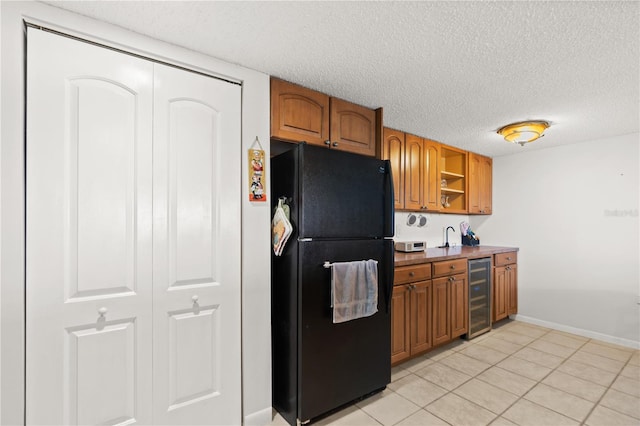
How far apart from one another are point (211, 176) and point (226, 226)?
30 centimetres

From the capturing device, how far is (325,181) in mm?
1927

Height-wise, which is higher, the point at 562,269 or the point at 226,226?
the point at 226,226

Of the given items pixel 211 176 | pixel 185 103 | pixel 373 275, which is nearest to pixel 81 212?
pixel 211 176

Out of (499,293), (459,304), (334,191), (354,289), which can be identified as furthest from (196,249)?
(499,293)

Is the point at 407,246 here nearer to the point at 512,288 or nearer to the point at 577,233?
the point at 512,288

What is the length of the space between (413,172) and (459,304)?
1452 mm

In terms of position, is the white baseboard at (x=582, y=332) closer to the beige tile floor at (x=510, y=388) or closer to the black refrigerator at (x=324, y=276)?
the beige tile floor at (x=510, y=388)

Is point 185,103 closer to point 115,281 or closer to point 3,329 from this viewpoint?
point 115,281

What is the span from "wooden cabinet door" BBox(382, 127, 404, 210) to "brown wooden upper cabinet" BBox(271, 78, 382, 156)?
519 millimetres

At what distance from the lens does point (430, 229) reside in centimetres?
394

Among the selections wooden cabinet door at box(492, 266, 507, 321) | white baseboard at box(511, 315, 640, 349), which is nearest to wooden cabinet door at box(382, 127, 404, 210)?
wooden cabinet door at box(492, 266, 507, 321)

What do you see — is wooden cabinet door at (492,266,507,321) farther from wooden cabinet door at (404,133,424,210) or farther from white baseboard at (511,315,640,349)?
wooden cabinet door at (404,133,424,210)

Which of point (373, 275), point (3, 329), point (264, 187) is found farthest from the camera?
point (373, 275)

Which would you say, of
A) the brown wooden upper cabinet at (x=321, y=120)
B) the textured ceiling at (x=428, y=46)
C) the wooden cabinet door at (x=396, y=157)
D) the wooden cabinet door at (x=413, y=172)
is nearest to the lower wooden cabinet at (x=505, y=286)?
the wooden cabinet door at (x=413, y=172)
